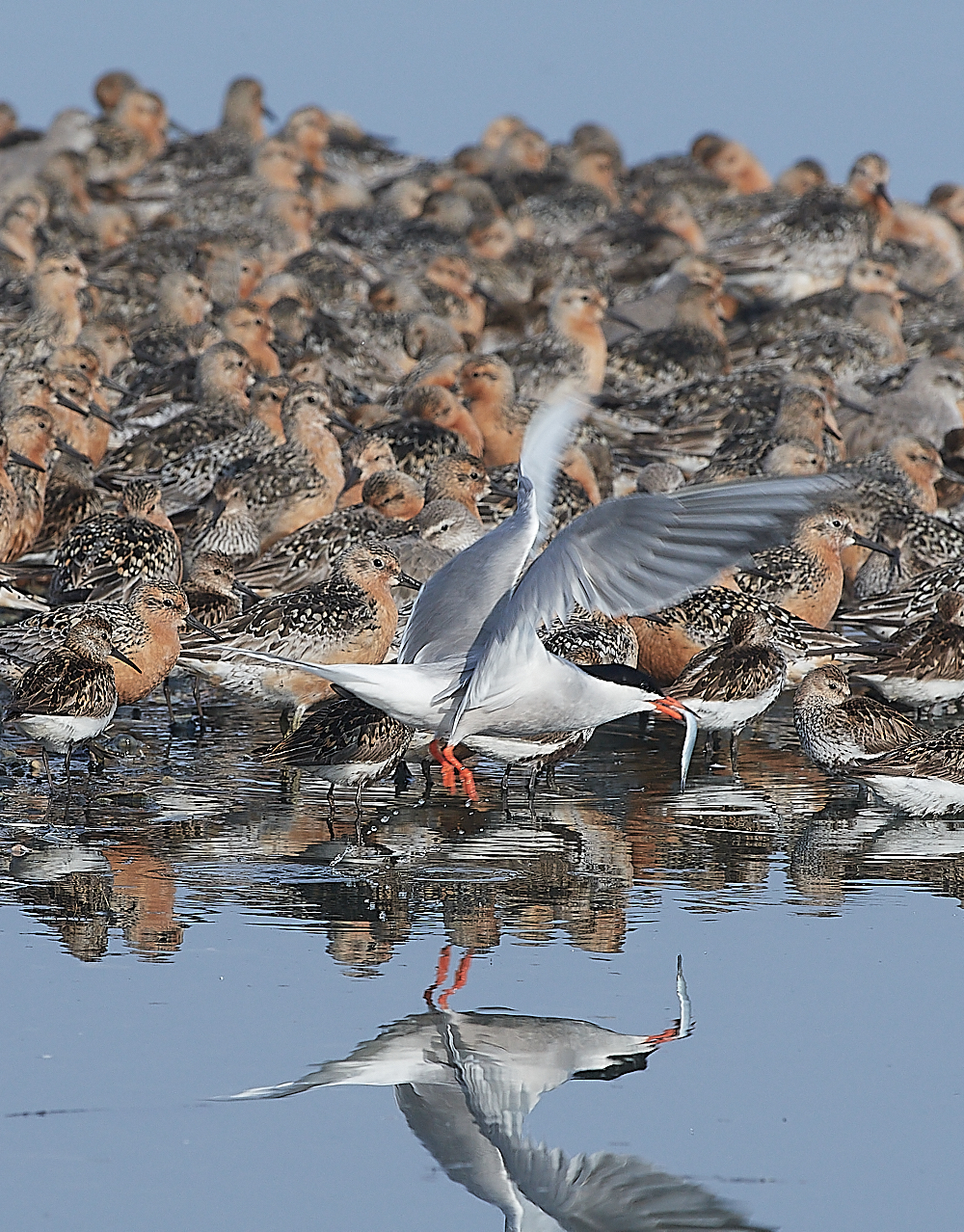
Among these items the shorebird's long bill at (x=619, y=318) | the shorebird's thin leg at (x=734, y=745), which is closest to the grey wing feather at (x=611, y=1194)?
the shorebird's thin leg at (x=734, y=745)

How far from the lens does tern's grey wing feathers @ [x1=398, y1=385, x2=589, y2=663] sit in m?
6.98

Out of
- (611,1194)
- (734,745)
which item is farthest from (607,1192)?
(734,745)

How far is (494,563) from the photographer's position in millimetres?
7094

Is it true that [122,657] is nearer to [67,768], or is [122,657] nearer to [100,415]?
[67,768]

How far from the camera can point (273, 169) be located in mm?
27875

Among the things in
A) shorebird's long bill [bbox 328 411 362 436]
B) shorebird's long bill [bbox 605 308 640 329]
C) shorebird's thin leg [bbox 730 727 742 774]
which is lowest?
shorebird's thin leg [bbox 730 727 742 774]

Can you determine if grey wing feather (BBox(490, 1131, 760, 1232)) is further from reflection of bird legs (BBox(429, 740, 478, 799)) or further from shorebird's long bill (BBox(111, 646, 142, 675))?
shorebird's long bill (BBox(111, 646, 142, 675))

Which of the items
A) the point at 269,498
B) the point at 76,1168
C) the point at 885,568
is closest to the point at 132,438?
the point at 269,498

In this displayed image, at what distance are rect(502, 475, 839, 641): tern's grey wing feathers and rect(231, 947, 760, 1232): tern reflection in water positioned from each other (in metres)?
1.30

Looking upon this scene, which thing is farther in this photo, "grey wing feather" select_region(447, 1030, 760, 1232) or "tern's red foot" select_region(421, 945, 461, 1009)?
Answer: "tern's red foot" select_region(421, 945, 461, 1009)

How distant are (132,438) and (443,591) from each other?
8095 millimetres

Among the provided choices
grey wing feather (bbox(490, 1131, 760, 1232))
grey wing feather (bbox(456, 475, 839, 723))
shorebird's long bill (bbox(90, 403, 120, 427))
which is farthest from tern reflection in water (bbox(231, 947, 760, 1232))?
shorebird's long bill (bbox(90, 403, 120, 427))

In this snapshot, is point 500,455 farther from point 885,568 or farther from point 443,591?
point 443,591

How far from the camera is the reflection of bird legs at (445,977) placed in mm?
5626
